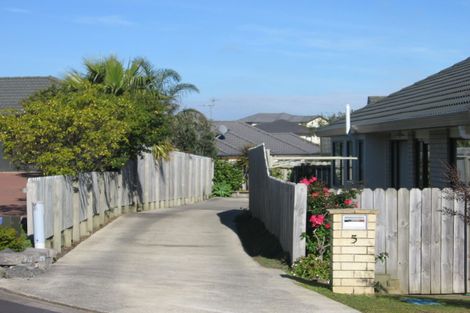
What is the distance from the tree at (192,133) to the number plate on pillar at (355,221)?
31210 millimetres

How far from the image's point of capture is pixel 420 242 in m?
11.7

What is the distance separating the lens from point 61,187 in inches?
561

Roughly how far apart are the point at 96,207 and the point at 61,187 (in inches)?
147

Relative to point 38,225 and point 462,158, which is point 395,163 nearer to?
point 462,158

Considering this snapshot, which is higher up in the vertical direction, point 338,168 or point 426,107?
point 426,107

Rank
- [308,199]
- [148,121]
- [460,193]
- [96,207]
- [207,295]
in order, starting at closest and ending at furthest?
[460,193] < [207,295] < [308,199] < [96,207] < [148,121]

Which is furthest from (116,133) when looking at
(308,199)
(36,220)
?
(308,199)

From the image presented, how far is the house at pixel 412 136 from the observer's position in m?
14.4

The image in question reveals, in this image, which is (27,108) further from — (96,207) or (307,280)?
(307,280)

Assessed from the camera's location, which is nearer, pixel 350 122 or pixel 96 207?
pixel 96 207

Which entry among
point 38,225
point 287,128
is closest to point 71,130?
point 38,225

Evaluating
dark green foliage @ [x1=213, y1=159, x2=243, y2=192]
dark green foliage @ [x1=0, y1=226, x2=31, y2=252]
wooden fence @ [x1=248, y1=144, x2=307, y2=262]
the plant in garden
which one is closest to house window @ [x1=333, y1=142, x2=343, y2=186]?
wooden fence @ [x1=248, y1=144, x2=307, y2=262]

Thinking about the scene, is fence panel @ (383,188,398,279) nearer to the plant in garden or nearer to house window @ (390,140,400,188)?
the plant in garden

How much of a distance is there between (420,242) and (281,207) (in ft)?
11.0
